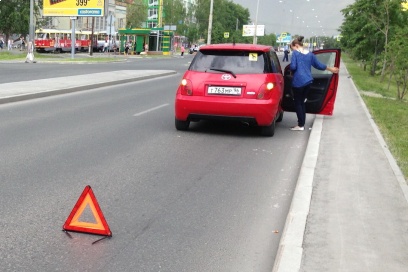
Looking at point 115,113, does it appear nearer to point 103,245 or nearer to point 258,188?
point 258,188

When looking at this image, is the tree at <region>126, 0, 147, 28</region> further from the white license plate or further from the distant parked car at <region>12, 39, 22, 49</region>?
the white license plate

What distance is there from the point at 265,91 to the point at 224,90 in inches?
26.9

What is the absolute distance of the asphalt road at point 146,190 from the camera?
433 centimetres

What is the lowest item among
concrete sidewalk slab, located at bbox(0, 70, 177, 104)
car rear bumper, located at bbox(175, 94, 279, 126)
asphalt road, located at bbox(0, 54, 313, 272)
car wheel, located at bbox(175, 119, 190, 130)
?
concrete sidewalk slab, located at bbox(0, 70, 177, 104)

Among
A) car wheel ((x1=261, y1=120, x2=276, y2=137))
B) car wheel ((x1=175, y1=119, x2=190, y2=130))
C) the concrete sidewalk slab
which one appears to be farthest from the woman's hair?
the concrete sidewalk slab

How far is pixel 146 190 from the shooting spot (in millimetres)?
6176

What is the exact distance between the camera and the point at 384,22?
105 feet

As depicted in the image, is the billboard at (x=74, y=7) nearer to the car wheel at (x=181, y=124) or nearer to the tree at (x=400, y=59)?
the tree at (x=400, y=59)

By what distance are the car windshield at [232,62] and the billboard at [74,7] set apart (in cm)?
3795

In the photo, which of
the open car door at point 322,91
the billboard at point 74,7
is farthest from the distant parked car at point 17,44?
the open car door at point 322,91

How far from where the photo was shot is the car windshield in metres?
9.66

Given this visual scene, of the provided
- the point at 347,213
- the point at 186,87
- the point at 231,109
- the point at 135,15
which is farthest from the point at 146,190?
the point at 135,15

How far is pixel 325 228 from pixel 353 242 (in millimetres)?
361

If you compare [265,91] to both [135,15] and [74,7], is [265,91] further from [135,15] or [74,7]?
[135,15]
